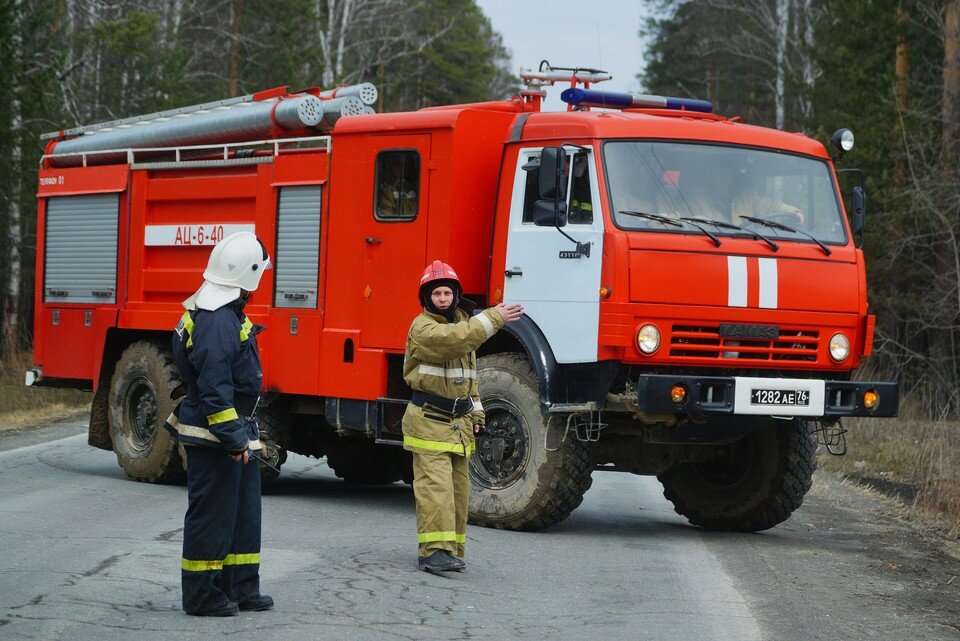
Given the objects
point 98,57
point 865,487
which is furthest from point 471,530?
point 98,57

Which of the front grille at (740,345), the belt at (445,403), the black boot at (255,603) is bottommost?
the black boot at (255,603)

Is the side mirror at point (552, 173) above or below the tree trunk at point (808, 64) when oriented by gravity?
below

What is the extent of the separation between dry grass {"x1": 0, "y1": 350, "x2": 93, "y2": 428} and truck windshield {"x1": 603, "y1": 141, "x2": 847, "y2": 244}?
10.3 m

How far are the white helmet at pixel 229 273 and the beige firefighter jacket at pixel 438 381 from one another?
168 cm

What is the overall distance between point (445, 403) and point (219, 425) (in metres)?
2.07

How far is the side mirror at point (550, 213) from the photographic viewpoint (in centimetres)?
948

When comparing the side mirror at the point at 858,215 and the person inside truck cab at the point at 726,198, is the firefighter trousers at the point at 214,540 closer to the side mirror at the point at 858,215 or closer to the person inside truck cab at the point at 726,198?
the person inside truck cab at the point at 726,198

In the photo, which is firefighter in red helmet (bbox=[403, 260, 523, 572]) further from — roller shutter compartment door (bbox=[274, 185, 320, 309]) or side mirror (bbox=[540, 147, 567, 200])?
roller shutter compartment door (bbox=[274, 185, 320, 309])

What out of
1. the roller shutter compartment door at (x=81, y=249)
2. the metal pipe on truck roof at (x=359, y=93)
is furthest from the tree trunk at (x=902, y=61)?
the roller shutter compartment door at (x=81, y=249)

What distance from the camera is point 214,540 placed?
6438 millimetres

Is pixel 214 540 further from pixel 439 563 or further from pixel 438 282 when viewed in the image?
pixel 438 282

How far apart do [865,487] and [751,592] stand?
6.71m

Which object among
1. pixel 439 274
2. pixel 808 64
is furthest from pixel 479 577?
pixel 808 64

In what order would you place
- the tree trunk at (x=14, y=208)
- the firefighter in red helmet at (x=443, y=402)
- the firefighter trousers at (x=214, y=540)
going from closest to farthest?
the firefighter trousers at (x=214, y=540)
the firefighter in red helmet at (x=443, y=402)
the tree trunk at (x=14, y=208)
